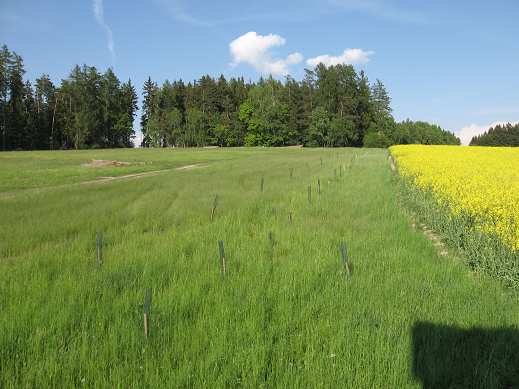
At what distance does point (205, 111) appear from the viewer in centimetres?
11462

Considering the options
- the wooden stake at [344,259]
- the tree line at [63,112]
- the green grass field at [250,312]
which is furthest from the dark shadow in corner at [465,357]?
the tree line at [63,112]

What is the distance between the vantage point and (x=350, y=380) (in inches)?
146

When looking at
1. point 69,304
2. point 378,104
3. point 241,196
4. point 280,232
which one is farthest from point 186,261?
point 378,104

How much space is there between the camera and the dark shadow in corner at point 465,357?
12.5 feet

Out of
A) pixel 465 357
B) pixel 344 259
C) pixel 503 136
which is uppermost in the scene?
pixel 503 136

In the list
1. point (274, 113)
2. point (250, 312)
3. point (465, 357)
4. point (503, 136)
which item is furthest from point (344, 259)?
point (503, 136)

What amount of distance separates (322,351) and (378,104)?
127267 mm

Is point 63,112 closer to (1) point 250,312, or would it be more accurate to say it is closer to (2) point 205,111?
(2) point 205,111

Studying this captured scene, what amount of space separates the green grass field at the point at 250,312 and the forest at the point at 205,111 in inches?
3600

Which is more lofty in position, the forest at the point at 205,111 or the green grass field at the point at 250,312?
the forest at the point at 205,111

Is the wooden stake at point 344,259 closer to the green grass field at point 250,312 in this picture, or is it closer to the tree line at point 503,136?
the green grass field at point 250,312

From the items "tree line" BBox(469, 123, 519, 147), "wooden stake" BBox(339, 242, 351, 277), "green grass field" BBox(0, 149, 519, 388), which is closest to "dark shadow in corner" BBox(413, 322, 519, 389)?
"green grass field" BBox(0, 149, 519, 388)

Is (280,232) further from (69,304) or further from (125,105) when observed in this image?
(125,105)

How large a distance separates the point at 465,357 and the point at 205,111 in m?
115
